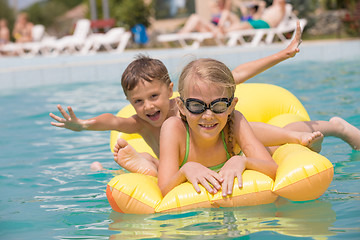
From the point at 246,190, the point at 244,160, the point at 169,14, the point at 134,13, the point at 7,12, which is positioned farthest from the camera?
the point at 7,12

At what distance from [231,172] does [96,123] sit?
929mm

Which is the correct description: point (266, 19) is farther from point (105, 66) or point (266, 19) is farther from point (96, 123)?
point (96, 123)

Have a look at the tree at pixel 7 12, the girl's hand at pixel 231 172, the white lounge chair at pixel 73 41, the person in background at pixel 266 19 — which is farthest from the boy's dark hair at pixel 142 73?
the tree at pixel 7 12

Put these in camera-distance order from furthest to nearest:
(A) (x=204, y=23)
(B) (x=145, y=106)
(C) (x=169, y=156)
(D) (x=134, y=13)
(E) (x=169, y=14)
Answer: (E) (x=169, y=14), (D) (x=134, y=13), (A) (x=204, y=23), (B) (x=145, y=106), (C) (x=169, y=156)

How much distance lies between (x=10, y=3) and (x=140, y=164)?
2636 centimetres

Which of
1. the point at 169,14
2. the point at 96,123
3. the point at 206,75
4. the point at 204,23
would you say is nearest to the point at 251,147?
the point at 206,75

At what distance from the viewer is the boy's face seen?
3.17m

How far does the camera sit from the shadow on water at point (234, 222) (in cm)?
223

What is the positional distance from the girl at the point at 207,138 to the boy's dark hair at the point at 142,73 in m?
0.40

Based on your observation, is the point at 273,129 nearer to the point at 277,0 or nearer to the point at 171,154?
the point at 171,154

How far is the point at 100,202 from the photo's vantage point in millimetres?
2998

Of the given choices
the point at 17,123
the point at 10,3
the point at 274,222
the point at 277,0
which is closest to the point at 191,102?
the point at 274,222

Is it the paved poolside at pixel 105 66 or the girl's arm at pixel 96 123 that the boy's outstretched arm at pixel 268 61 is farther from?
the paved poolside at pixel 105 66

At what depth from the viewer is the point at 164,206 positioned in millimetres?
2557
